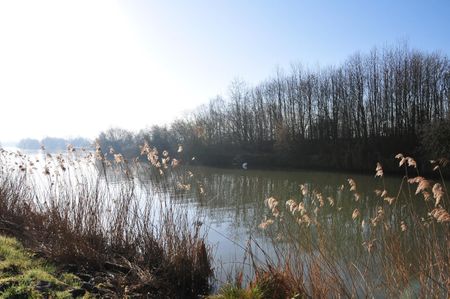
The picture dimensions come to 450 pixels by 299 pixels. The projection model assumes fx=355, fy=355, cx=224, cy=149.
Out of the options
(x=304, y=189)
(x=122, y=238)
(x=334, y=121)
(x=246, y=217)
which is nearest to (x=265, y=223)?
(x=304, y=189)

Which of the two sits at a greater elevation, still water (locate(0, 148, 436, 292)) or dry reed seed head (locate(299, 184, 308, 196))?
dry reed seed head (locate(299, 184, 308, 196))

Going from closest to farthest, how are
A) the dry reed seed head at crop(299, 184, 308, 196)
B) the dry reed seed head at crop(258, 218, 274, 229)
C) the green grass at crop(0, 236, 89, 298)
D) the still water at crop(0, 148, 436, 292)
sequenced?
the green grass at crop(0, 236, 89, 298) < the dry reed seed head at crop(258, 218, 274, 229) < the dry reed seed head at crop(299, 184, 308, 196) < the still water at crop(0, 148, 436, 292)

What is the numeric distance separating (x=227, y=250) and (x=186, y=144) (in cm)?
3337

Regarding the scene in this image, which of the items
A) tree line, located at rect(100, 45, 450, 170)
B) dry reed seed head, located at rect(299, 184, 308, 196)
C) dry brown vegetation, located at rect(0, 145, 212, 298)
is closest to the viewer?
dry reed seed head, located at rect(299, 184, 308, 196)

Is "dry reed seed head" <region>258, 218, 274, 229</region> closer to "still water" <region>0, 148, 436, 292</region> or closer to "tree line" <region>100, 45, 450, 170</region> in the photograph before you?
"still water" <region>0, 148, 436, 292</region>

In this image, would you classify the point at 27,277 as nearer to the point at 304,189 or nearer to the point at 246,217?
the point at 304,189

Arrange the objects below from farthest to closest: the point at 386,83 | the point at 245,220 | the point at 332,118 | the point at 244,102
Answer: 1. the point at 244,102
2. the point at 332,118
3. the point at 386,83
4. the point at 245,220

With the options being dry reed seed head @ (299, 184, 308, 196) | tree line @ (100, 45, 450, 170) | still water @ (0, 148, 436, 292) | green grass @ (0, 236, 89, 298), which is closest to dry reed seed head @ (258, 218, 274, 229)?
still water @ (0, 148, 436, 292)

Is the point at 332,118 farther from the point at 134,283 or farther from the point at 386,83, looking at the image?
the point at 134,283

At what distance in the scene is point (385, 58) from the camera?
36438 mm

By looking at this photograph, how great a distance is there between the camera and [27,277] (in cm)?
405

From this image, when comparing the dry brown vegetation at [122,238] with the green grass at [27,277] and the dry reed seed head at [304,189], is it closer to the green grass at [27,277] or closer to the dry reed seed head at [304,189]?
the green grass at [27,277]

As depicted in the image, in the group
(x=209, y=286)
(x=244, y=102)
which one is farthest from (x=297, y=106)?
(x=209, y=286)

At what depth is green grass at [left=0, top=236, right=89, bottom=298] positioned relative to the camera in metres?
3.65
